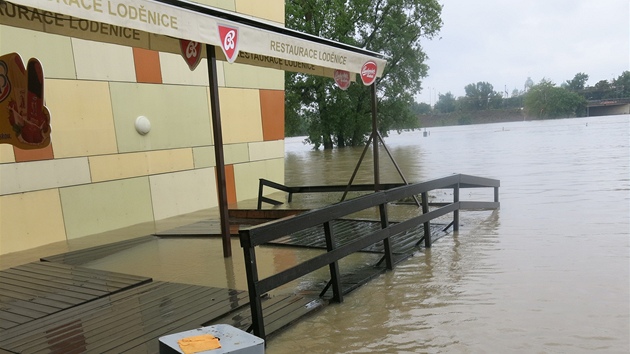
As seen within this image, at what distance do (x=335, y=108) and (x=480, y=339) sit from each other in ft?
106

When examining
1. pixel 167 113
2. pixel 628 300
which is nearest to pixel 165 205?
pixel 167 113

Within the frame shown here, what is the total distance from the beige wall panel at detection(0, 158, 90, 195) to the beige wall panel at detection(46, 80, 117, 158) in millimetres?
170

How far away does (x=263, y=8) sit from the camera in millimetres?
10508

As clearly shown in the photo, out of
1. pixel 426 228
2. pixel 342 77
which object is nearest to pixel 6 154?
pixel 342 77

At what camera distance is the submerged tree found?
1252 inches

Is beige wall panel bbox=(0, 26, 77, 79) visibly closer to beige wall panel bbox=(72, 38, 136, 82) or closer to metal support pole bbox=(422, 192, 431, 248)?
beige wall panel bbox=(72, 38, 136, 82)

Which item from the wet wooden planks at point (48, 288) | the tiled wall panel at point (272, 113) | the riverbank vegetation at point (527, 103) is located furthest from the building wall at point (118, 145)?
the riverbank vegetation at point (527, 103)

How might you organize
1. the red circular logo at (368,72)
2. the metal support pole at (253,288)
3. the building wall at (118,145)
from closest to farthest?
the metal support pole at (253,288), the building wall at (118,145), the red circular logo at (368,72)

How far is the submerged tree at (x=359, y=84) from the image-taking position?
104 ft

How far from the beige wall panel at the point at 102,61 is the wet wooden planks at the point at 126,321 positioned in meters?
4.60

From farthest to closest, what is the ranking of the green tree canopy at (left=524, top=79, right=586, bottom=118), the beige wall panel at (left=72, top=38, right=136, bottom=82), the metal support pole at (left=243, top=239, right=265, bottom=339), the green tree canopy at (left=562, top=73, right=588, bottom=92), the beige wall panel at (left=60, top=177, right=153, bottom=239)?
the green tree canopy at (left=562, top=73, right=588, bottom=92)
the green tree canopy at (left=524, top=79, right=586, bottom=118)
the beige wall panel at (left=72, top=38, right=136, bottom=82)
the beige wall panel at (left=60, top=177, right=153, bottom=239)
the metal support pole at (left=243, top=239, right=265, bottom=339)

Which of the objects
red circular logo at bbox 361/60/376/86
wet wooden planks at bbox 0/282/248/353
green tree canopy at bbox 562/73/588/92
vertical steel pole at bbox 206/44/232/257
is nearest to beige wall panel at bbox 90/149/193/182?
Result: vertical steel pole at bbox 206/44/232/257

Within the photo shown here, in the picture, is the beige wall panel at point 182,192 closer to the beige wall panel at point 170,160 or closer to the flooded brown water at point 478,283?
the beige wall panel at point 170,160

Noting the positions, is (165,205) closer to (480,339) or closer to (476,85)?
(480,339)
